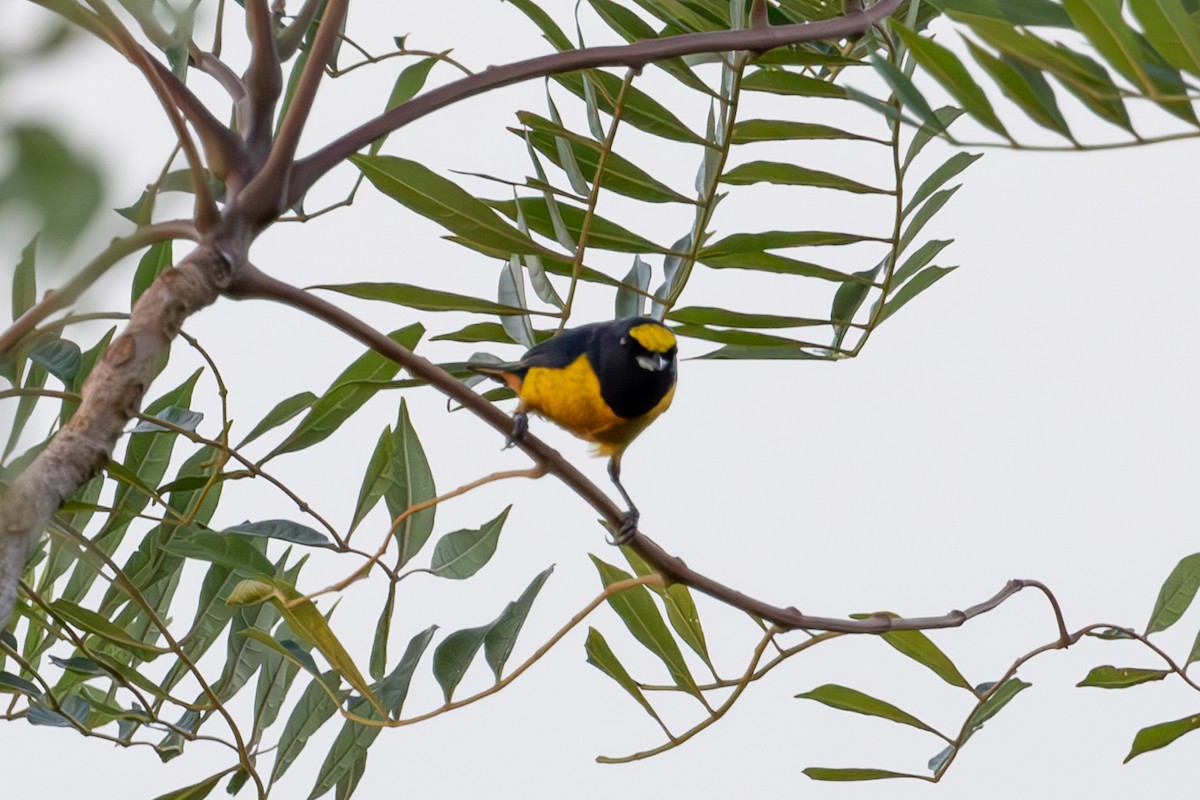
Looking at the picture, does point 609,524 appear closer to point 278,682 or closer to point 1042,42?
point 278,682

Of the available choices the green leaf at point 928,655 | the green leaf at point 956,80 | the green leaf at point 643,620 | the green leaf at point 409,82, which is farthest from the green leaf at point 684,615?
the green leaf at point 956,80

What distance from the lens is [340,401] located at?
2.43 feet

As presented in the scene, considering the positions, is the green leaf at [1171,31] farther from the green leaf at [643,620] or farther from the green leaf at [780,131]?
the green leaf at [643,620]

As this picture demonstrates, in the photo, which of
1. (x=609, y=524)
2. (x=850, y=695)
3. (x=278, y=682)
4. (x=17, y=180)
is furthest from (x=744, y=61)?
(x=17, y=180)

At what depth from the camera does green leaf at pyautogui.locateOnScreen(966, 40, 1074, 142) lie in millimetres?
416

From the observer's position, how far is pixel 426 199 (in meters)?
0.74

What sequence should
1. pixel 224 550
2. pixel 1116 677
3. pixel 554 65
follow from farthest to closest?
pixel 1116 677 → pixel 224 550 → pixel 554 65

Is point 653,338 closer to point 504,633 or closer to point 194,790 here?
point 504,633

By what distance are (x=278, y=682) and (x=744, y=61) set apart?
0.52 meters

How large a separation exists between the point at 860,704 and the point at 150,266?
52 centimetres

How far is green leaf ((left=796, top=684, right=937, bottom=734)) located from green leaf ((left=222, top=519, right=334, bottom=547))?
0.33 metres

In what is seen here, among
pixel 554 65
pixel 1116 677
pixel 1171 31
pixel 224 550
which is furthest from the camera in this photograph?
pixel 1116 677

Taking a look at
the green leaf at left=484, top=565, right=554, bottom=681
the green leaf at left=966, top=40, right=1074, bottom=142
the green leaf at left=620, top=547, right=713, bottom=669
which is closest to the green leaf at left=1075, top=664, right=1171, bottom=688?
the green leaf at left=620, top=547, right=713, bottom=669

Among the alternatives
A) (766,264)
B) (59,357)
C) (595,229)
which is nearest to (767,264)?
(766,264)
